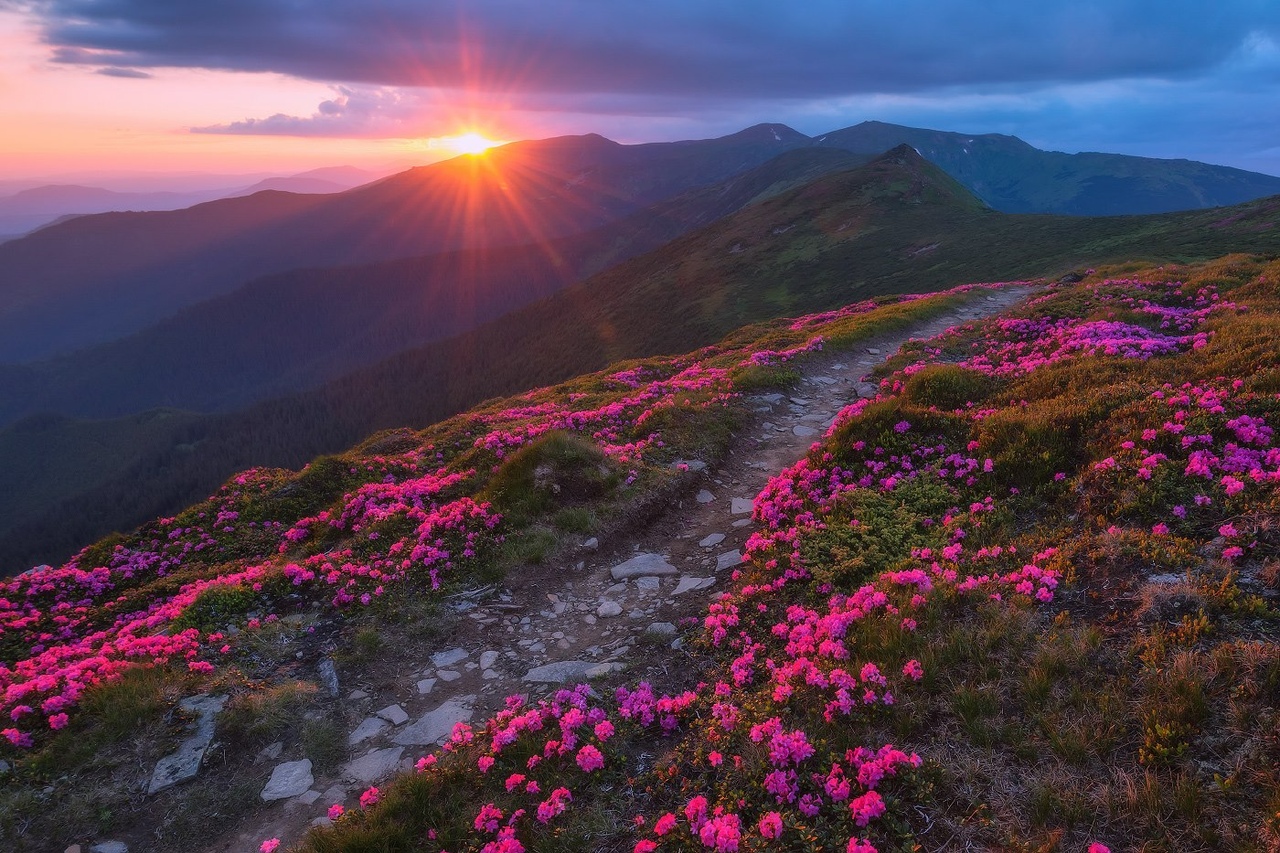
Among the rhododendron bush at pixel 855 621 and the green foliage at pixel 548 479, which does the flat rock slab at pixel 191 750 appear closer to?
the rhododendron bush at pixel 855 621

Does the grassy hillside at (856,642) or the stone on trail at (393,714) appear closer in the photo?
the grassy hillside at (856,642)

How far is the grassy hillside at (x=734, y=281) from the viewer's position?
63.3m

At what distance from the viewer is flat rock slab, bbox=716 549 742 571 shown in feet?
33.9

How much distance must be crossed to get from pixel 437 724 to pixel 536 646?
183cm

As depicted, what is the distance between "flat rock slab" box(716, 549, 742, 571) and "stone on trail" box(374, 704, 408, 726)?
211 inches

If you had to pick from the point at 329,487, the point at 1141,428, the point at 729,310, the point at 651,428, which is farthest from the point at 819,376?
the point at 729,310

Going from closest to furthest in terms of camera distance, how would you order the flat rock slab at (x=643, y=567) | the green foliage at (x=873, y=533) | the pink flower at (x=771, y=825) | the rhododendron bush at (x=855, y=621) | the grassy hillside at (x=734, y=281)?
the pink flower at (x=771, y=825)
the rhododendron bush at (x=855, y=621)
the green foliage at (x=873, y=533)
the flat rock slab at (x=643, y=567)
the grassy hillside at (x=734, y=281)

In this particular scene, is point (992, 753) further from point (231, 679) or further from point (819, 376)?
point (819, 376)

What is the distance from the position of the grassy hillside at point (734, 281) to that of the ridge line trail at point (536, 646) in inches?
1910

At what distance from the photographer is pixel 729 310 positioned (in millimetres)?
100438

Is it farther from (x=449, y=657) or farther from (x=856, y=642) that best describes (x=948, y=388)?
(x=449, y=657)

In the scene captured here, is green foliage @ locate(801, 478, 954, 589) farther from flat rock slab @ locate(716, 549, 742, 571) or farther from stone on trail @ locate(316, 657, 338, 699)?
stone on trail @ locate(316, 657, 338, 699)

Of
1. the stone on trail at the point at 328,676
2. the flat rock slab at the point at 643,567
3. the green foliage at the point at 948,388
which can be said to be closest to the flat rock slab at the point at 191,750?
the stone on trail at the point at 328,676

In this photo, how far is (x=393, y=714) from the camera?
786 cm
